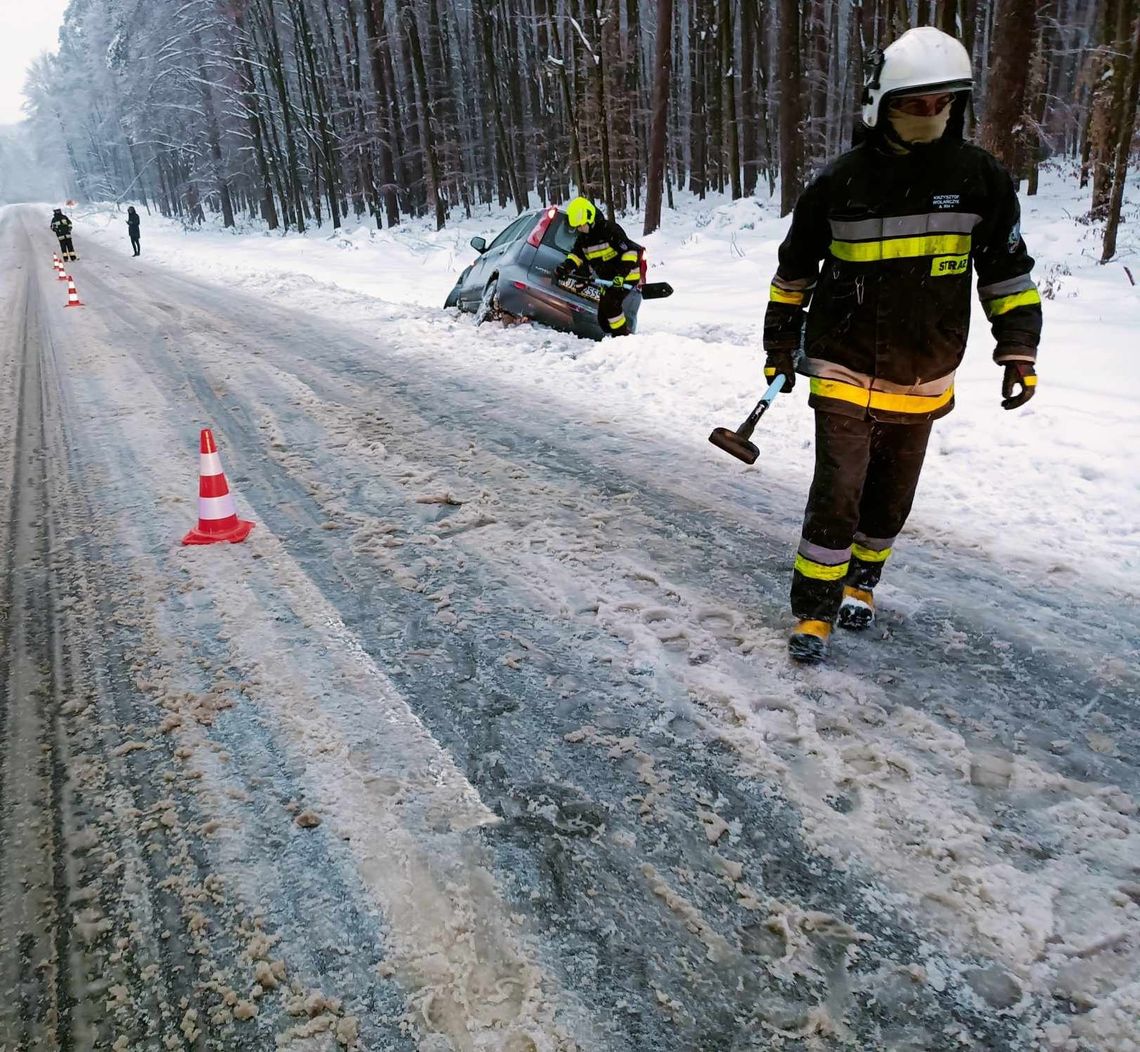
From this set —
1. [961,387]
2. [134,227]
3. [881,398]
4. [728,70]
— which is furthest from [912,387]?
[134,227]

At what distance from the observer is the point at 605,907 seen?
1948 millimetres

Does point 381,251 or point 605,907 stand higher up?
point 381,251

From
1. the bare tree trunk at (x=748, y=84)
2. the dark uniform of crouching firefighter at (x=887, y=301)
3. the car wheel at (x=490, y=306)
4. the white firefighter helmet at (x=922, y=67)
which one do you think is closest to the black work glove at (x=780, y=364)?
the dark uniform of crouching firefighter at (x=887, y=301)

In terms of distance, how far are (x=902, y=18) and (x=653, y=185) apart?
6.94m

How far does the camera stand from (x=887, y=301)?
279cm

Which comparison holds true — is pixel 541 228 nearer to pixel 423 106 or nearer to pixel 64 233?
pixel 423 106

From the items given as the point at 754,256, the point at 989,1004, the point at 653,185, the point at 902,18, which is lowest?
the point at 989,1004

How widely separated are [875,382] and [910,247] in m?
0.48

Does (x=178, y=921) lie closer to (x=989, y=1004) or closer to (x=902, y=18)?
(x=989, y=1004)

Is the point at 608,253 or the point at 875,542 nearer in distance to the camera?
the point at 875,542

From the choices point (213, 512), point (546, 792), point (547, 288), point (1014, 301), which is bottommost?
point (546, 792)

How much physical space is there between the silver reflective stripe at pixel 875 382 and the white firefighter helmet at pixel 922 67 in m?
0.86

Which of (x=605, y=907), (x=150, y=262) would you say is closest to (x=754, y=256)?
(x=605, y=907)

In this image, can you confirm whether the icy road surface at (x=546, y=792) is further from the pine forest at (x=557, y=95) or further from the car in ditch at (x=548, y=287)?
the pine forest at (x=557, y=95)
